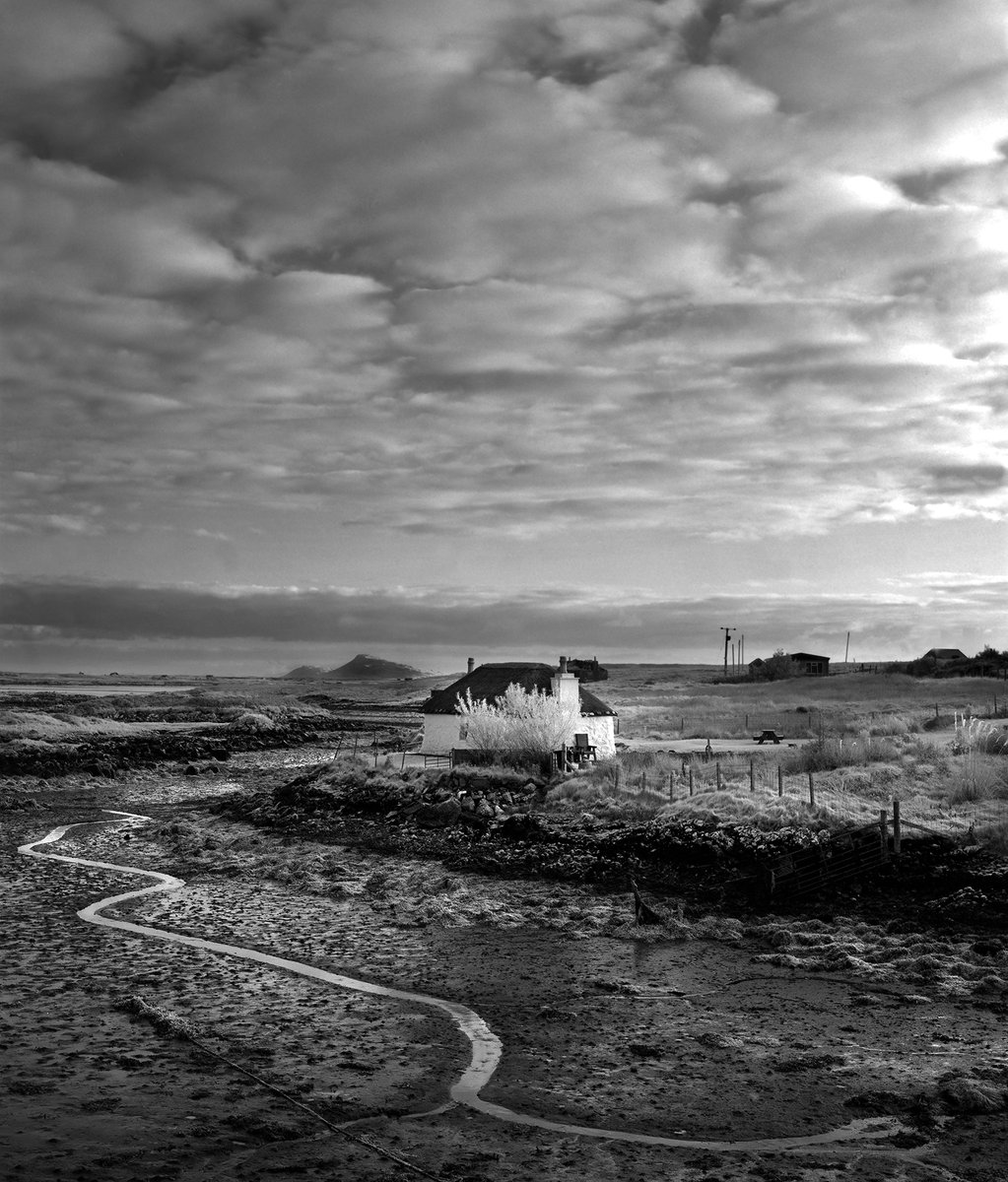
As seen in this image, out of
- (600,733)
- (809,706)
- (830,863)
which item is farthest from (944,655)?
(830,863)

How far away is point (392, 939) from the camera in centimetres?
1866

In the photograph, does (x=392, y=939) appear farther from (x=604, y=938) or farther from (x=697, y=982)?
(x=697, y=982)

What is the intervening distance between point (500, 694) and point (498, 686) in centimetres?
56

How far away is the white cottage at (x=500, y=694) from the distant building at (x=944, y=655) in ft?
311

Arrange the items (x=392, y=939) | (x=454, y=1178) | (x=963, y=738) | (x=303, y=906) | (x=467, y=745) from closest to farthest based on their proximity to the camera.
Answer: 1. (x=454, y=1178)
2. (x=392, y=939)
3. (x=303, y=906)
4. (x=963, y=738)
5. (x=467, y=745)

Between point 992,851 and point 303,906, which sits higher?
point 992,851

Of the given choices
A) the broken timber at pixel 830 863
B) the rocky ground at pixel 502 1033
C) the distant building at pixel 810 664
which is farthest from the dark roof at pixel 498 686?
the distant building at pixel 810 664

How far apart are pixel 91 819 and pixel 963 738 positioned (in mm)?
29180

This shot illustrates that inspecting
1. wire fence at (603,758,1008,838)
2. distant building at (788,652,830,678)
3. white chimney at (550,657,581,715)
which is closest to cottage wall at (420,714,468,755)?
white chimney at (550,657,581,715)

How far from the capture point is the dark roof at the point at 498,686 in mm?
44688

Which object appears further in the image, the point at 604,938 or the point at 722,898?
the point at 722,898

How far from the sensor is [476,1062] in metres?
12.3

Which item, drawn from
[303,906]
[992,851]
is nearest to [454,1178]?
[303,906]

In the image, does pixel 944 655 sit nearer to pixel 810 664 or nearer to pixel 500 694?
pixel 810 664
